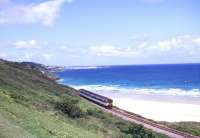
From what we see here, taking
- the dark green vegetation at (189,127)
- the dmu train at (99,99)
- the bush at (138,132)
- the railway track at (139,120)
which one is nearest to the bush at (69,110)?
the bush at (138,132)

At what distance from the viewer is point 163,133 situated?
99.6 feet

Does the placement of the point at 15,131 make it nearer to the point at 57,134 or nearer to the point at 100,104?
the point at 57,134

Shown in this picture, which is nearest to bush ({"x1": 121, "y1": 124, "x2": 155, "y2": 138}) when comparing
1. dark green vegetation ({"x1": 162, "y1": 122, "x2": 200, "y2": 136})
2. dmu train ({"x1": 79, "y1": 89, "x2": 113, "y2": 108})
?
dark green vegetation ({"x1": 162, "y1": 122, "x2": 200, "y2": 136})

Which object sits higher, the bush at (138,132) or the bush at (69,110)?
the bush at (69,110)

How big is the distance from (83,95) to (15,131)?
39.5 meters

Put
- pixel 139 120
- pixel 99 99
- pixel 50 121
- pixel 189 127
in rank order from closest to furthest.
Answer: pixel 50 121, pixel 189 127, pixel 139 120, pixel 99 99

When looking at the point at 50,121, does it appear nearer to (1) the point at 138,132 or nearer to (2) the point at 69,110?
(1) the point at 138,132

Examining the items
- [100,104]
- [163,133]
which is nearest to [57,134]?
[163,133]

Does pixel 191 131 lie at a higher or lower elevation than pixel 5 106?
lower

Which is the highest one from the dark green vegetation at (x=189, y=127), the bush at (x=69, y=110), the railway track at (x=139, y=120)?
the bush at (x=69, y=110)

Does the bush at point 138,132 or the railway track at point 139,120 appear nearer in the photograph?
the bush at point 138,132

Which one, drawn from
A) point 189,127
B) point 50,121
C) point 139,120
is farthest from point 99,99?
point 50,121

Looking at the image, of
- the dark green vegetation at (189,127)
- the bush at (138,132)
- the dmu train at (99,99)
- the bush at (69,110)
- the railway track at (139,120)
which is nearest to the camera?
the bush at (138,132)

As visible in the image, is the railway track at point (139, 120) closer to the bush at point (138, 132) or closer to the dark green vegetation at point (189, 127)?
the dark green vegetation at point (189, 127)
